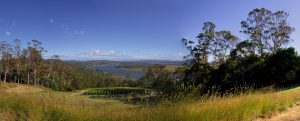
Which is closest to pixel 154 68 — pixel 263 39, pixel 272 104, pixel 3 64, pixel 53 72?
pixel 53 72

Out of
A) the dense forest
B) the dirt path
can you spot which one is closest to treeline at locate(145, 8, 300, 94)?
the dense forest

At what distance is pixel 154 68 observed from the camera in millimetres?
89750

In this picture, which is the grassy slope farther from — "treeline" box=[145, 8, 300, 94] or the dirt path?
"treeline" box=[145, 8, 300, 94]

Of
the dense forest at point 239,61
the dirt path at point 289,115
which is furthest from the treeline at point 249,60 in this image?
the dirt path at point 289,115

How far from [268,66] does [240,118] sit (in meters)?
31.0

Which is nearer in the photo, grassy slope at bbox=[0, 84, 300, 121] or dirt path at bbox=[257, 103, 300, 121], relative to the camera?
grassy slope at bbox=[0, 84, 300, 121]

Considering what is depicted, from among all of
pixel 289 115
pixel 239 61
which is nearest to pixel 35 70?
pixel 239 61

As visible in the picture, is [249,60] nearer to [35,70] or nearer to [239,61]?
[239,61]

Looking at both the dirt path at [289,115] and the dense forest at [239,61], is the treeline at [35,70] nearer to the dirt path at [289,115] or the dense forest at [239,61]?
the dense forest at [239,61]

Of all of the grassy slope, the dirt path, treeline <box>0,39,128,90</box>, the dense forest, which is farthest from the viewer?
treeline <box>0,39,128,90</box>

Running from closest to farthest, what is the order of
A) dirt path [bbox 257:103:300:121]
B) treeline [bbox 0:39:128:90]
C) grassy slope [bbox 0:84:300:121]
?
grassy slope [bbox 0:84:300:121], dirt path [bbox 257:103:300:121], treeline [bbox 0:39:128:90]

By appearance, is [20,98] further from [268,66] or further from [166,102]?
[268,66]

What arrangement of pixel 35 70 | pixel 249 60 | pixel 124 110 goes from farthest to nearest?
pixel 35 70 → pixel 249 60 → pixel 124 110

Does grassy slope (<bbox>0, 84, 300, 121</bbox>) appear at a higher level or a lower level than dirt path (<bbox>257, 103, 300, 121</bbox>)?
higher
